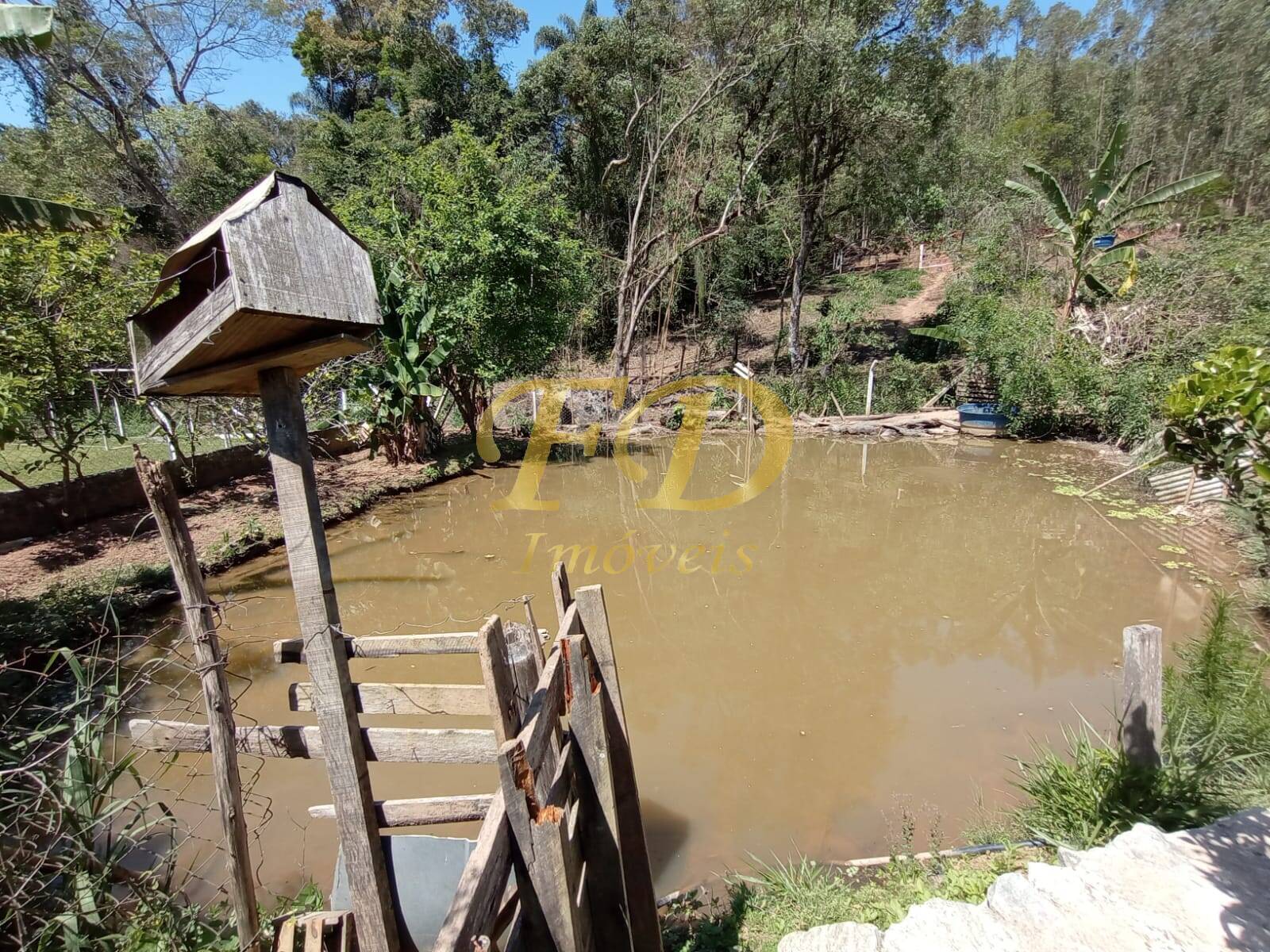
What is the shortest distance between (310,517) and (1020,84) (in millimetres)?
36293

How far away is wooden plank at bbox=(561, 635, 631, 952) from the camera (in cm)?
177


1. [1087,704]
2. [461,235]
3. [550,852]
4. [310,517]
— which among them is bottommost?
[1087,704]

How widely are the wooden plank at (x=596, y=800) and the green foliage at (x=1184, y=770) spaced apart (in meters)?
2.05

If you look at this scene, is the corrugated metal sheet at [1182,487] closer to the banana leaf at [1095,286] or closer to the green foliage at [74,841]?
the banana leaf at [1095,286]

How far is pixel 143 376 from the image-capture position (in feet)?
4.44

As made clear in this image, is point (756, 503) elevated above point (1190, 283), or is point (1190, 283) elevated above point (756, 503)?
point (1190, 283)

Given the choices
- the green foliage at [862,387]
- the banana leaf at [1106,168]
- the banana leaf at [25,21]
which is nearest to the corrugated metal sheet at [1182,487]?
the banana leaf at [1106,168]

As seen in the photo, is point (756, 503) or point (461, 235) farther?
point (461, 235)

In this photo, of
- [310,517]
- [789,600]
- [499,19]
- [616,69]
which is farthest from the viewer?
[499,19]

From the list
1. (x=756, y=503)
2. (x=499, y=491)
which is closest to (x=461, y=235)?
(x=499, y=491)

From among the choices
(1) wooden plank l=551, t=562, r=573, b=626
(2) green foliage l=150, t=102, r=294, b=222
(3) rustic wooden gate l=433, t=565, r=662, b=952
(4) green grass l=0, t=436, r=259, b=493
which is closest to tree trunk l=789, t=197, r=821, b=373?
(4) green grass l=0, t=436, r=259, b=493

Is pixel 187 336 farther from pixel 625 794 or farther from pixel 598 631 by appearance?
pixel 625 794

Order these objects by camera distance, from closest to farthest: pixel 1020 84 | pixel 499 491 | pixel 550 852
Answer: pixel 550 852 → pixel 499 491 → pixel 1020 84

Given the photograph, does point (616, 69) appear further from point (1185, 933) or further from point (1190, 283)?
point (1185, 933)
